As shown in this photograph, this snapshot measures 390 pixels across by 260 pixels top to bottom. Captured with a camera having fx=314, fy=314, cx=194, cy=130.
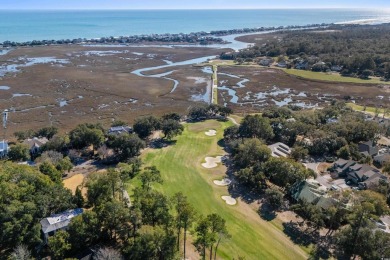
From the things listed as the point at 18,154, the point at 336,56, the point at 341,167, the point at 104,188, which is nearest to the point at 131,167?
the point at 104,188

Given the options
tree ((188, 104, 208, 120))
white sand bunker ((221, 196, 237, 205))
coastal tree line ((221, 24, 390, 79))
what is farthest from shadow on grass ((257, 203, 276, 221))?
coastal tree line ((221, 24, 390, 79))

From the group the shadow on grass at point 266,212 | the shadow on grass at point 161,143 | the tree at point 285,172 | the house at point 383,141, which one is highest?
the tree at point 285,172

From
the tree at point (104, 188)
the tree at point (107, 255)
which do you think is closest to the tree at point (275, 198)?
the tree at point (104, 188)

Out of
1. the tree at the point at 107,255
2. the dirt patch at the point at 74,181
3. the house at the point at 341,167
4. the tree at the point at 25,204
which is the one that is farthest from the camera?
the house at the point at 341,167

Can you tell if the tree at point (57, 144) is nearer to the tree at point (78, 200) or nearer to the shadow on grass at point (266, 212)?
the tree at point (78, 200)

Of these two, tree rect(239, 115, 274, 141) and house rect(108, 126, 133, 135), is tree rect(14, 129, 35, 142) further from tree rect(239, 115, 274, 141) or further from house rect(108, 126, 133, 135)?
tree rect(239, 115, 274, 141)

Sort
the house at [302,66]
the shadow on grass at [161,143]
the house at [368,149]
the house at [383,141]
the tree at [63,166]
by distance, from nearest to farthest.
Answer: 1. the tree at [63,166]
2. the house at [368,149]
3. the shadow on grass at [161,143]
4. the house at [383,141]
5. the house at [302,66]
